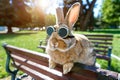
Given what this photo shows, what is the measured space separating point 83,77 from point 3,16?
28597mm

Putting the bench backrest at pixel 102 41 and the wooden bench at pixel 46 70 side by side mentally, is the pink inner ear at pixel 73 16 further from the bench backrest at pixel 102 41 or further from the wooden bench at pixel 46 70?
the bench backrest at pixel 102 41

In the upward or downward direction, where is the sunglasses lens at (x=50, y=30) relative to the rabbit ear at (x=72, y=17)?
downward

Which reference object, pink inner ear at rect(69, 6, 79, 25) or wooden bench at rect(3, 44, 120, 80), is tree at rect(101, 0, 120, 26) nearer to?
wooden bench at rect(3, 44, 120, 80)

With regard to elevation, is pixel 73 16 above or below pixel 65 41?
above

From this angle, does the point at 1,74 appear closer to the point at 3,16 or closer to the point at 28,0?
the point at 3,16

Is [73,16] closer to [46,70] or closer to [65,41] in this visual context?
[65,41]

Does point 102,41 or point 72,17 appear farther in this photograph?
Result: point 102,41

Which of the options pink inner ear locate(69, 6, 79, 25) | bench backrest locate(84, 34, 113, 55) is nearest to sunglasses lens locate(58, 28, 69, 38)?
pink inner ear locate(69, 6, 79, 25)

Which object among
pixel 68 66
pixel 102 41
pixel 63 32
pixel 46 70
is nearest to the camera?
pixel 63 32

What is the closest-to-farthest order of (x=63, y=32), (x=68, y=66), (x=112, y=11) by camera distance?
(x=63, y=32)
(x=68, y=66)
(x=112, y=11)

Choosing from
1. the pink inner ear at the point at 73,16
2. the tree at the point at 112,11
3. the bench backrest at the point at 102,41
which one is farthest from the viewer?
the tree at the point at 112,11

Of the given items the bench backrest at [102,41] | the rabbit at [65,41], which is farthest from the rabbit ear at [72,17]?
the bench backrest at [102,41]

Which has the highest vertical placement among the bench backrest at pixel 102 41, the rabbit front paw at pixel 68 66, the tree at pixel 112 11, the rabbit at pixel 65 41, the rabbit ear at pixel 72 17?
the tree at pixel 112 11

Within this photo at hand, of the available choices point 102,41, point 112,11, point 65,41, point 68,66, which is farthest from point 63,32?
point 112,11
